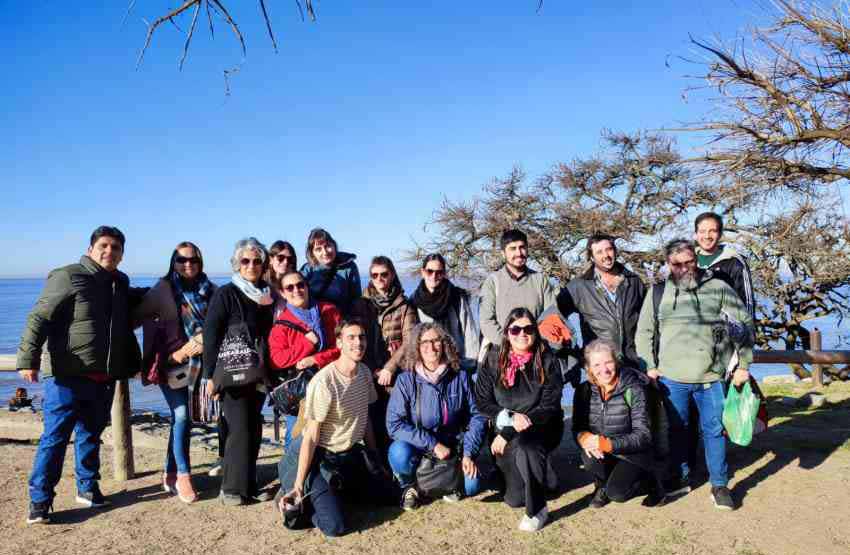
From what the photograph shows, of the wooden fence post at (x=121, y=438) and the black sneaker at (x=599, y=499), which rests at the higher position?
the wooden fence post at (x=121, y=438)

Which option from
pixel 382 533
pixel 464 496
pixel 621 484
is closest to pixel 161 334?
pixel 382 533

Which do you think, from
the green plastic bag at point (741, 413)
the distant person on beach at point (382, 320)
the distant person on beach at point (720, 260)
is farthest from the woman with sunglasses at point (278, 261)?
the green plastic bag at point (741, 413)

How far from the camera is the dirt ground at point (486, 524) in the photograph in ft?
11.7

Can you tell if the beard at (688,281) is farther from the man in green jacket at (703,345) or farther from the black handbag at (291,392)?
the black handbag at (291,392)

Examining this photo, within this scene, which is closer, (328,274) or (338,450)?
(338,450)

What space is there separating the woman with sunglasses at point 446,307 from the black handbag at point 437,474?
776 mm

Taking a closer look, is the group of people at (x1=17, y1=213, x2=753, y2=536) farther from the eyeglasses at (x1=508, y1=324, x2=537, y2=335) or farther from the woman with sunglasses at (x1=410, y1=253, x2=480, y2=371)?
the woman with sunglasses at (x1=410, y1=253, x2=480, y2=371)

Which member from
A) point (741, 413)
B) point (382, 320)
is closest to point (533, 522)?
point (741, 413)

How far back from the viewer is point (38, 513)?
3.90 meters

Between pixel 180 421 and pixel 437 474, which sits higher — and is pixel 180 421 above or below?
above

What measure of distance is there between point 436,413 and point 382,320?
90cm

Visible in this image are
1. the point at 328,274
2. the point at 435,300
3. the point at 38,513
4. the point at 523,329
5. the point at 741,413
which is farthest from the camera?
the point at 328,274

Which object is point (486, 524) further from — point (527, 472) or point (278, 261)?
point (278, 261)

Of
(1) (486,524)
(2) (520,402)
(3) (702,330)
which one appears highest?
(3) (702,330)
